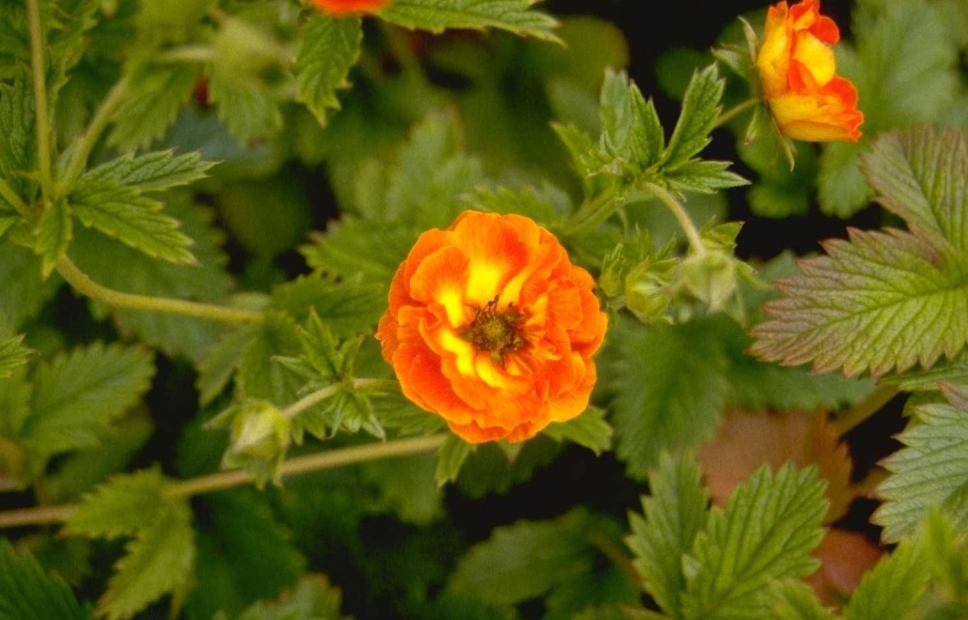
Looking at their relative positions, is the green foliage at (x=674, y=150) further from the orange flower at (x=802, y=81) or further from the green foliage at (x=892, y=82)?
the green foliage at (x=892, y=82)

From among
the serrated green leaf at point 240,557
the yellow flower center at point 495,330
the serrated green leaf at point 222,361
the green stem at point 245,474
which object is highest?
the yellow flower center at point 495,330

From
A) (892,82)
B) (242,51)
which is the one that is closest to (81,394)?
(242,51)

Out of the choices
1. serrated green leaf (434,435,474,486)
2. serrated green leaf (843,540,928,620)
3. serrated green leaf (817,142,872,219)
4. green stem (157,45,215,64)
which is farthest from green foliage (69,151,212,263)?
serrated green leaf (817,142,872,219)

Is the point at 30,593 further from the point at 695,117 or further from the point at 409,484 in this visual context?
the point at 695,117

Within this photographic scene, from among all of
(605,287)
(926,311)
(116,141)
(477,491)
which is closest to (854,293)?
(926,311)

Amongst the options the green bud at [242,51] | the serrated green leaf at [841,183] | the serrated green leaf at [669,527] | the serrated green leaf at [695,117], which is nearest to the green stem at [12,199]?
the green bud at [242,51]

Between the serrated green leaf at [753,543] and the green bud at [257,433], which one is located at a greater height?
the green bud at [257,433]
